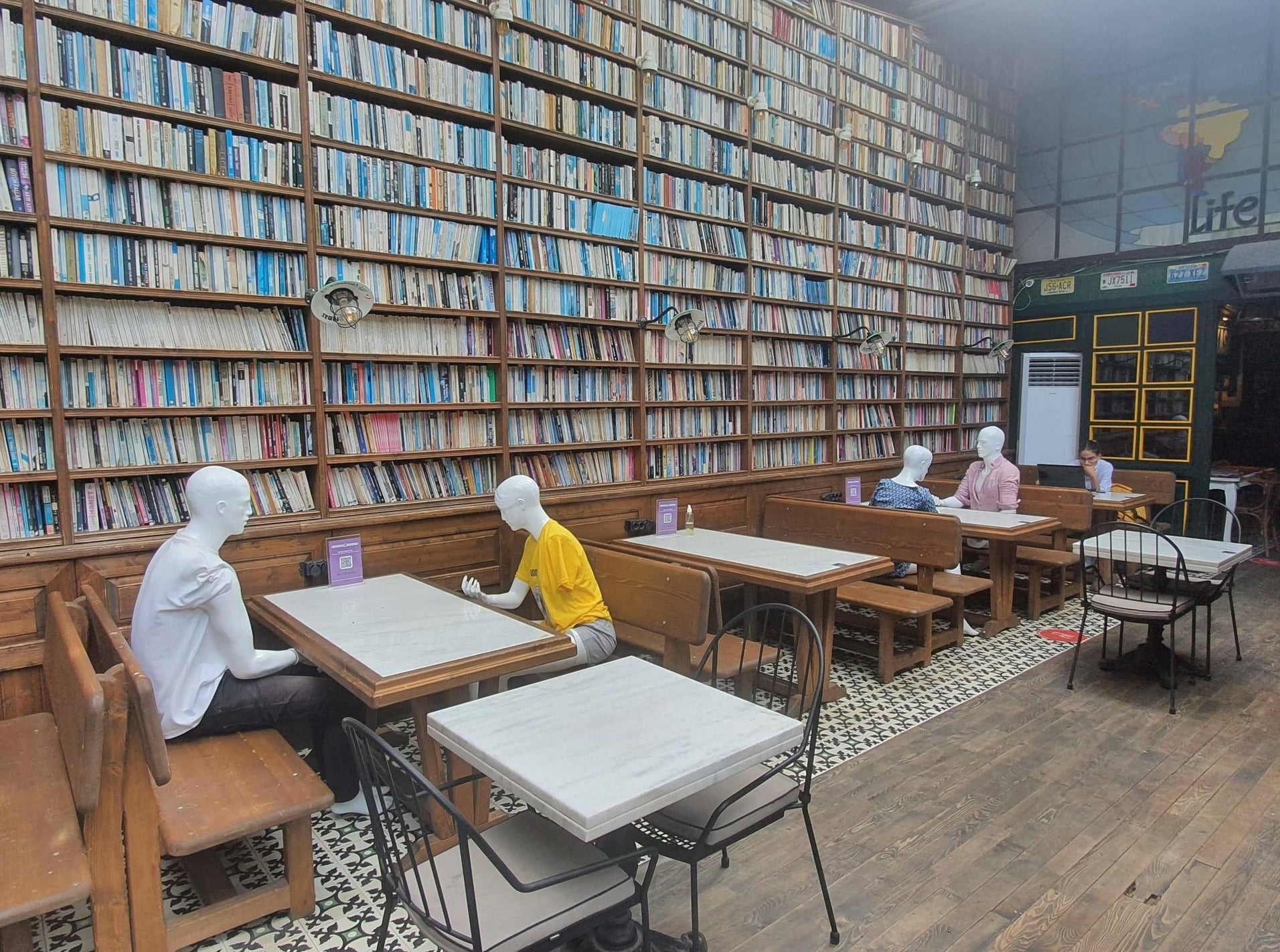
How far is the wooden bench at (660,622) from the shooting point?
9.84ft

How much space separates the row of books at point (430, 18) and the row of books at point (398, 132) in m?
0.36

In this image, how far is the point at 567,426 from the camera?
4316 mm

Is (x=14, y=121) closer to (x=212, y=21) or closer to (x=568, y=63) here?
(x=212, y=21)

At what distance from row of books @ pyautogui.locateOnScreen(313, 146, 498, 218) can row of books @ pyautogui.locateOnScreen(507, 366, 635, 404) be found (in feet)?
2.78

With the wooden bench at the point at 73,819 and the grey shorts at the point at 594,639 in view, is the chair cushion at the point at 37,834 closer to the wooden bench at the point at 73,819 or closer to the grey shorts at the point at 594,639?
the wooden bench at the point at 73,819

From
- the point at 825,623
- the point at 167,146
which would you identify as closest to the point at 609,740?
the point at 825,623

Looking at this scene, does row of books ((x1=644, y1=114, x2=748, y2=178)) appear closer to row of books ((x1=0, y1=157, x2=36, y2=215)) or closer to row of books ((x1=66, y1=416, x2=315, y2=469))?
row of books ((x1=66, y1=416, x2=315, y2=469))

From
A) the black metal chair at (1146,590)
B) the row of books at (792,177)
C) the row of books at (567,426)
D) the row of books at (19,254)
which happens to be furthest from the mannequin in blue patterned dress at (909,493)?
the row of books at (19,254)

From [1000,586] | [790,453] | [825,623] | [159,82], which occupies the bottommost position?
[1000,586]

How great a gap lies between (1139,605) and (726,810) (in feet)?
9.37

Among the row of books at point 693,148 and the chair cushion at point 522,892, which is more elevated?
the row of books at point 693,148

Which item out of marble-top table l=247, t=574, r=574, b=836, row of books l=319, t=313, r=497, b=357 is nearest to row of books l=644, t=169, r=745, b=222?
row of books l=319, t=313, r=497, b=357

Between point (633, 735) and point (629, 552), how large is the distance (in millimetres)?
2041

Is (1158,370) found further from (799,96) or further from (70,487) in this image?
(70,487)
